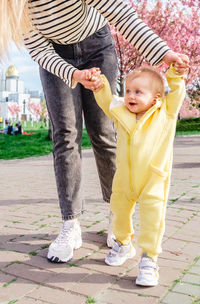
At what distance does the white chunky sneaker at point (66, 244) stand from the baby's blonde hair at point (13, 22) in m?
1.22

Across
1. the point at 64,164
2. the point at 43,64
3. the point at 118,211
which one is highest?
the point at 43,64

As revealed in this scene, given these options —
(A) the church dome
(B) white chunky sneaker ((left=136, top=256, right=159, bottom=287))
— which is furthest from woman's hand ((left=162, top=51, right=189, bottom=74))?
(A) the church dome

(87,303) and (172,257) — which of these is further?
(172,257)

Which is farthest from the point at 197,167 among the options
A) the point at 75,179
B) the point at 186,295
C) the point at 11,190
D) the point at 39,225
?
the point at 186,295

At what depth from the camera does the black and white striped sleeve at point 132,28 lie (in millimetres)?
2348

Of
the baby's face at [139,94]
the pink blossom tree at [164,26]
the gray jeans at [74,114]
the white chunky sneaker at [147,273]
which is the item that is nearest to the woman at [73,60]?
the gray jeans at [74,114]

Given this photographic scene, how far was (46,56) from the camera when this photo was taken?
254 cm

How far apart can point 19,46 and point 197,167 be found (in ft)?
19.2

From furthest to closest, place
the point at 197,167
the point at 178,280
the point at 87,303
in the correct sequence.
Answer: the point at 197,167, the point at 178,280, the point at 87,303

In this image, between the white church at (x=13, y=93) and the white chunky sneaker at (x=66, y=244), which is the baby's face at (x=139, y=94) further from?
the white church at (x=13, y=93)

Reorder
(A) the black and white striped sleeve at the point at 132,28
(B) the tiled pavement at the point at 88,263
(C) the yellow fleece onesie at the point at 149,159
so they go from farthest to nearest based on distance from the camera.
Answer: (A) the black and white striped sleeve at the point at 132,28
(C) the yellow fleece onesie at the point at 149,159
(B) the tiled pavement at the point at 88,263

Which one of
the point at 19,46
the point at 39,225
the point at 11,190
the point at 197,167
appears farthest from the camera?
the point at 197,167

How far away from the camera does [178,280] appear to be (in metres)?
2.27

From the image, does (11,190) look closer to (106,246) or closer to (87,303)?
(106,246)
